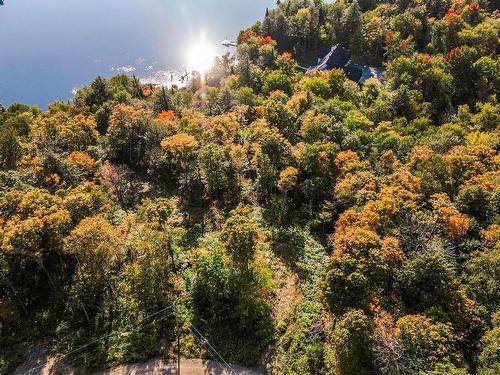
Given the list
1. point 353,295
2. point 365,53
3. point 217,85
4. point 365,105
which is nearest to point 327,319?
point 353,295

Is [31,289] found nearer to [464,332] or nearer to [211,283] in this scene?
[211,283]

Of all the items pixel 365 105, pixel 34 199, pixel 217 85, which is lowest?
pixel 34 199

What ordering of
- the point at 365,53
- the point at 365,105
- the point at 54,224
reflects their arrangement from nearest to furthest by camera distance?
the point at 54,224
the point at 365,105
the point at 365,53

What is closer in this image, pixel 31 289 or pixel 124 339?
pixel 124 339

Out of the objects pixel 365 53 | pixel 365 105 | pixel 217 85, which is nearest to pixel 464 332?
pixel 365 105

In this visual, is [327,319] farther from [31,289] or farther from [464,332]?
[31,289]

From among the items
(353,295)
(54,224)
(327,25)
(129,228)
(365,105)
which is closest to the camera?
(353,295)

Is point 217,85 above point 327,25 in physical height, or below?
below
